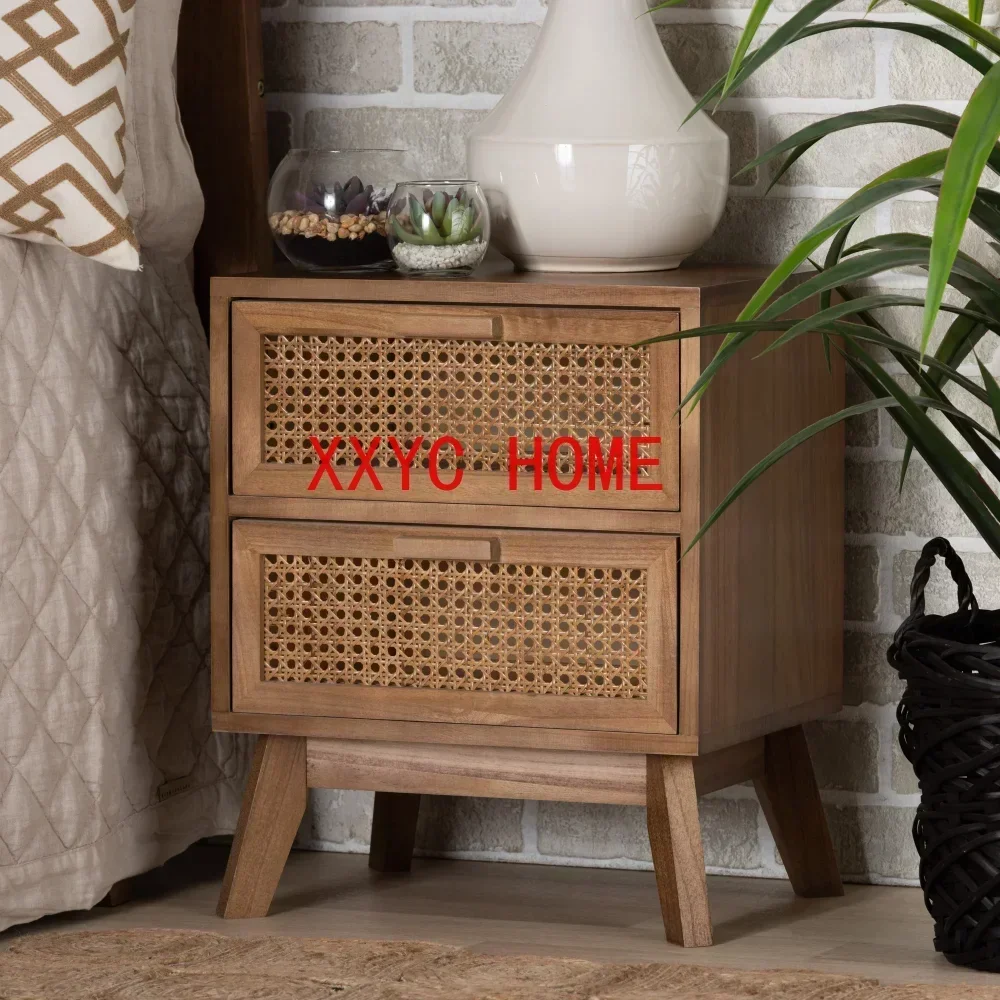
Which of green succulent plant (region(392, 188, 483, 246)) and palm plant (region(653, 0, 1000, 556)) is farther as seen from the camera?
green succulent plant (region(392, 188, 483, 246))

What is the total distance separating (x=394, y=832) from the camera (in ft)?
6.22

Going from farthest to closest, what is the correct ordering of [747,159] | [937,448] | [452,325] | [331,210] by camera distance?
[747,159] < [331,210] < [452,325] < [937,448]

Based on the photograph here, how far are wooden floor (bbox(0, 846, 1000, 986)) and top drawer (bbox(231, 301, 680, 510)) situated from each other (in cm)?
41

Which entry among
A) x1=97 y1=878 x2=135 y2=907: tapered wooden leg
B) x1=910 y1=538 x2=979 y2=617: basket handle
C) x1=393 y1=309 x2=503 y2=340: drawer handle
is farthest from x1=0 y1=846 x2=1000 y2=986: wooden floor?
x1=393 y1=309 x2=503 y2=340: drawer handle

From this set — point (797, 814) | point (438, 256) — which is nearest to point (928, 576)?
point (797, 814)

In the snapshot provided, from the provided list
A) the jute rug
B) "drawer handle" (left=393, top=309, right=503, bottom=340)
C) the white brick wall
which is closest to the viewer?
the jute rug

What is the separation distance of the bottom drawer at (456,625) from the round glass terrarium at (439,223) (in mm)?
244

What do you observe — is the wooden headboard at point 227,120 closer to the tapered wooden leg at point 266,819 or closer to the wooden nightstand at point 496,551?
the wooden nightstand at point 496,551

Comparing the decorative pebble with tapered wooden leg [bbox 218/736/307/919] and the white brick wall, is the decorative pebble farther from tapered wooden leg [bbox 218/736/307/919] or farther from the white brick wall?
tapered wooden leg [bbox 218/736/307/919]

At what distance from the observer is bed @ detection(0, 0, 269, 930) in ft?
5.25

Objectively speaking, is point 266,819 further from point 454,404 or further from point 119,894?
point 454,404

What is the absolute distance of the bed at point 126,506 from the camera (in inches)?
63.0

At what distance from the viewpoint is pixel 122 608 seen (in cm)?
171

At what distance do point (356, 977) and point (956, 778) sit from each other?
0.53 m
